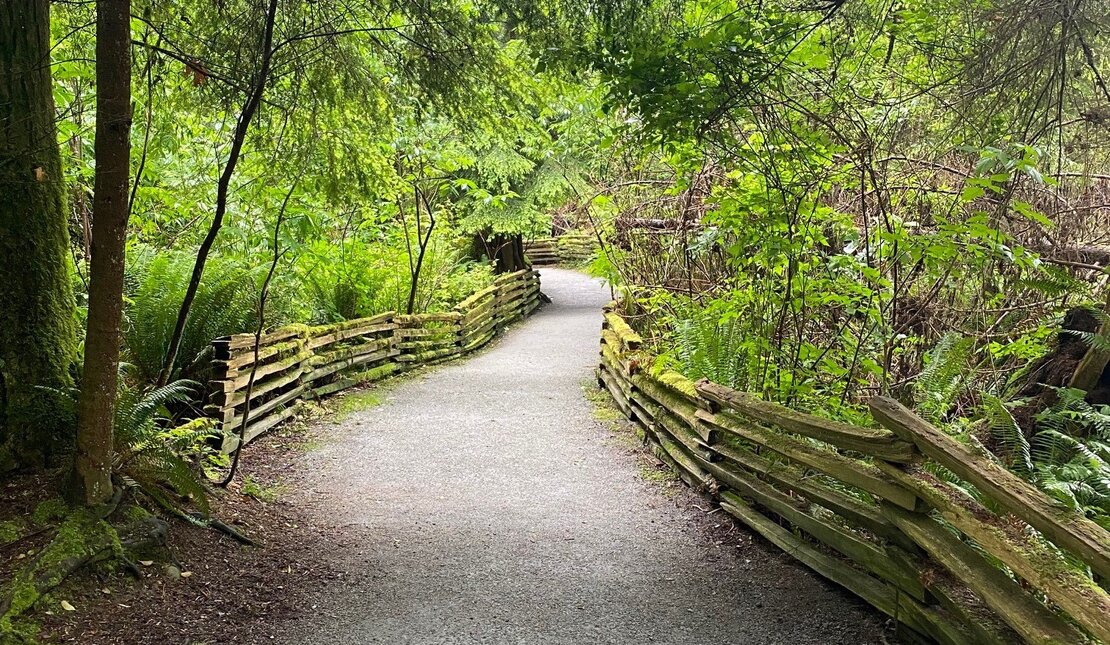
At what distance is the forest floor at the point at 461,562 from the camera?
3.79 metres

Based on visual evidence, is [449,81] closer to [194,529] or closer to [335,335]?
[194,529]

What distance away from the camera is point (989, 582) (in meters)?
3.00

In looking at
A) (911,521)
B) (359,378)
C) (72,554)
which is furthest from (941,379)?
(359,378)

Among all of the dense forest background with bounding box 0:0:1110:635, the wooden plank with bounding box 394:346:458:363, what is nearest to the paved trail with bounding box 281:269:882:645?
the dense forest background with bounding box 0:0:1110:635

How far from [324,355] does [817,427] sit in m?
6.75

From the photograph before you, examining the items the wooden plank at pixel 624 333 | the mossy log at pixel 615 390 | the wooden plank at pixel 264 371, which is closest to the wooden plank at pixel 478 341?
the wooden plank at pixel 624 333

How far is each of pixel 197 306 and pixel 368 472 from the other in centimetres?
229

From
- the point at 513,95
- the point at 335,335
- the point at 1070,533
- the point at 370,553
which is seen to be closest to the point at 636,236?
the point at 335,335

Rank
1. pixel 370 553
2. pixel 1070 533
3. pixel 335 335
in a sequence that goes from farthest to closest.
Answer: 1. pixel 335 335
2. pixel 370 553
3. pixel 1070 533

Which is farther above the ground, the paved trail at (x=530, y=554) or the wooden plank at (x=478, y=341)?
the paved trail at (x=530, y=554)

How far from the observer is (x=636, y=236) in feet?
36.1

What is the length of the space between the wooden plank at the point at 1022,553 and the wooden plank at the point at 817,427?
0.12m

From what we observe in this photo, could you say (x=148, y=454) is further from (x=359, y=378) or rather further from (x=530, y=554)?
(x=359, y=378)

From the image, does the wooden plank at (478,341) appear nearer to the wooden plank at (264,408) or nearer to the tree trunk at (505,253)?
the tree trunk at (505,253)
